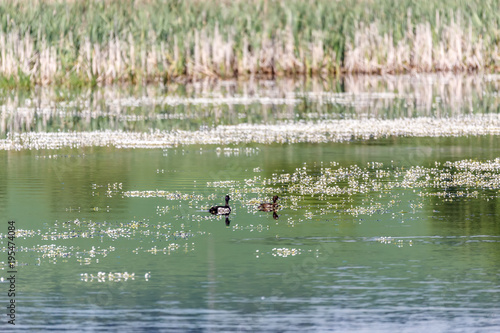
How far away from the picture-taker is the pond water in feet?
26.3

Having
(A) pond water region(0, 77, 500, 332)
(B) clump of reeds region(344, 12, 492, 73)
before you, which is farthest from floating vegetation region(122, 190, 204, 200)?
(B) clump of reeds region(344, 12, 492, 73)

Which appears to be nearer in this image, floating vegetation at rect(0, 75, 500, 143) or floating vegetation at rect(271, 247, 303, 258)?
floating vegetation at rect(271, 247, 303, 258)

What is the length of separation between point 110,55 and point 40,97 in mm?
3289

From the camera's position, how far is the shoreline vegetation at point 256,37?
1118 inches

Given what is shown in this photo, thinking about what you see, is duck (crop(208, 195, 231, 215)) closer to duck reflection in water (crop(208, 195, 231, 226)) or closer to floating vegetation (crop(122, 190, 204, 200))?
duck reflection in water (crop(208, 195, 231, 226))

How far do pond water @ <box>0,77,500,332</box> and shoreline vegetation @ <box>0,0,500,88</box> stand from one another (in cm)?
843

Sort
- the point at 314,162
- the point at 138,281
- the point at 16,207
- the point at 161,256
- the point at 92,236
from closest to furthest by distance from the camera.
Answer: the point at 138,281, the point at 161,256, the point at 92,236, the point at 16,207, the point at 314,162

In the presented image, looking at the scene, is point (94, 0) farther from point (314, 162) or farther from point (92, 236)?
point (92, 236)

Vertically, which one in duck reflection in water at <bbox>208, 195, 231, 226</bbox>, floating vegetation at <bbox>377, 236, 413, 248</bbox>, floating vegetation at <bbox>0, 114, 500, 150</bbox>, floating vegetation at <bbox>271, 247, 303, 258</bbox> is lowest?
floating vegetation at <bbox>271, 247, 303, 258</bbox>

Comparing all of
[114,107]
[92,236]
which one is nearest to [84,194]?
[92,236]

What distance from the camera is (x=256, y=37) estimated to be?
30953 mm

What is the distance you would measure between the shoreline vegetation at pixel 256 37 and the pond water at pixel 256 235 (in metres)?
8.43

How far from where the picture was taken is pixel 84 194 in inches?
514

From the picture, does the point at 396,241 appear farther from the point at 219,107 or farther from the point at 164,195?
the point at 219,107
